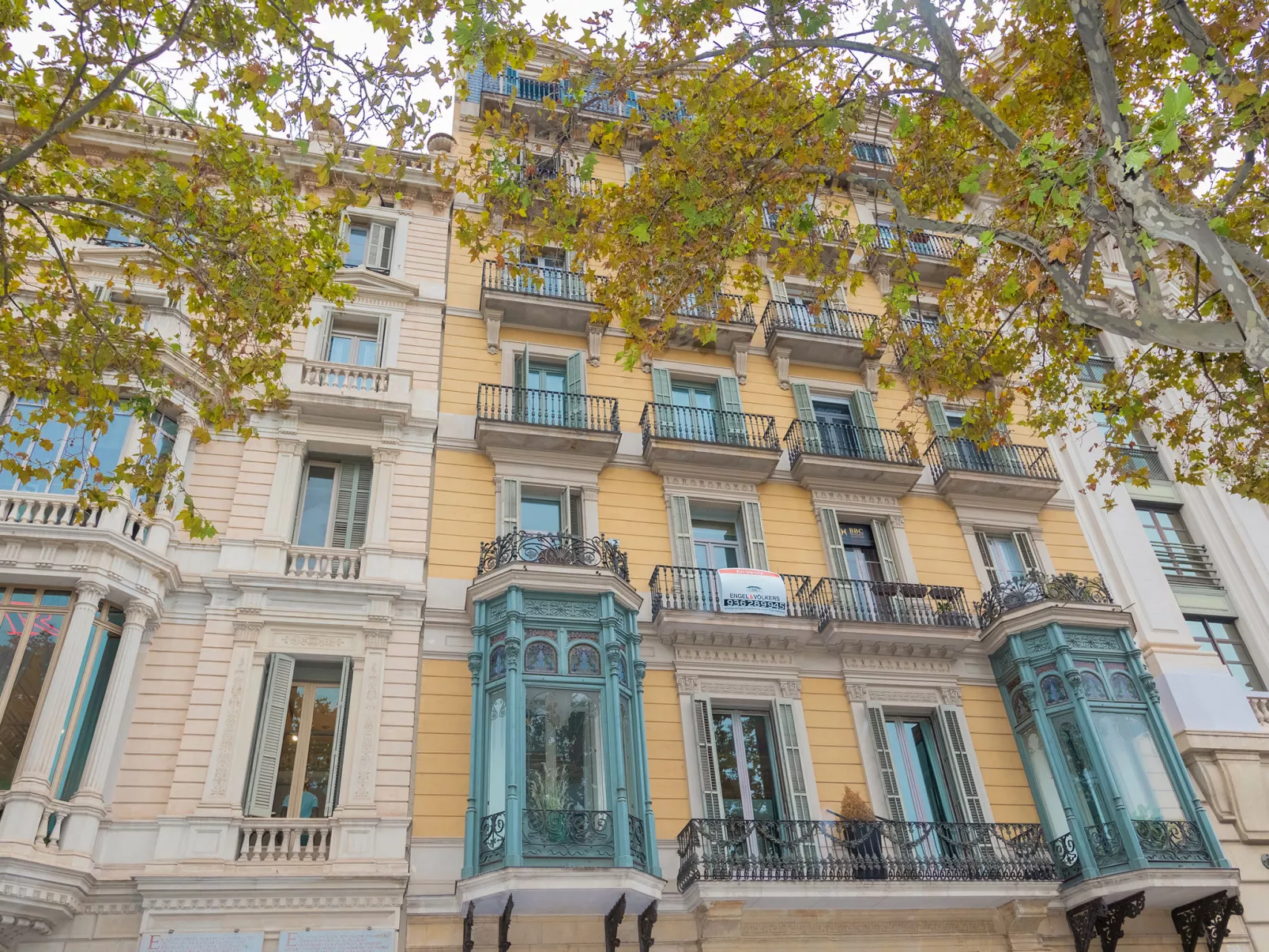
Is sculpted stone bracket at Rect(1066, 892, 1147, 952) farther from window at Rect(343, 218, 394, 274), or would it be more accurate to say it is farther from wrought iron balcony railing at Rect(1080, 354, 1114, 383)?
window at Rect(343, 218, 394, 274)

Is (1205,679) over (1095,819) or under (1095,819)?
over

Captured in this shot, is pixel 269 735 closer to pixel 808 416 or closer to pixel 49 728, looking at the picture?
pixel 49 728

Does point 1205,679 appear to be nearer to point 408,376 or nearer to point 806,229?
point 806,229

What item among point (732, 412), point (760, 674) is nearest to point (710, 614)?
point (760, 674)

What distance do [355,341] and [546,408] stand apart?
3775mm

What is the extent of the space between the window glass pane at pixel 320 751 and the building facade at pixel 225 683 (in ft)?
0.09

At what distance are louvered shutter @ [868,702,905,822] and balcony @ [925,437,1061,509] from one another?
16.5 ft

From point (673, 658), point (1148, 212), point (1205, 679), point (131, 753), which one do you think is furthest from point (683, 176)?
point (1205, 679)

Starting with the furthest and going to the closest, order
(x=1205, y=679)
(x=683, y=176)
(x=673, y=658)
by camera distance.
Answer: (x=1205, y=679), (x=673, y=658), (x=683, y=176)

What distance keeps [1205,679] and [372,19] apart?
16.0 metres

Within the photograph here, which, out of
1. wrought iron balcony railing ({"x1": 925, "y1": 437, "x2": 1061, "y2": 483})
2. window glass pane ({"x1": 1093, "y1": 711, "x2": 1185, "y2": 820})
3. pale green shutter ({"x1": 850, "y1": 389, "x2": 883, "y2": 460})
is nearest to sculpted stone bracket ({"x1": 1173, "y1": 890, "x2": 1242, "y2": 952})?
window glass pane ({"x1": 1093, "y1": 711, "x2": 1185, "y2": 820})

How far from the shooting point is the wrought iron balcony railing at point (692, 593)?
14297 mm

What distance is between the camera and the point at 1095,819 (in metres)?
13.2

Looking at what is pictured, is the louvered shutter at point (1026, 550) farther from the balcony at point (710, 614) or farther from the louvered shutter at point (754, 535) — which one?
the louvered shutter at point (754, 535)
